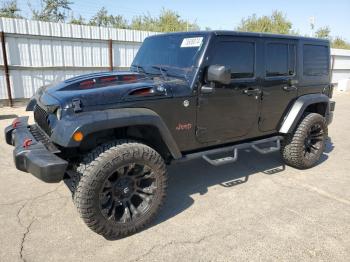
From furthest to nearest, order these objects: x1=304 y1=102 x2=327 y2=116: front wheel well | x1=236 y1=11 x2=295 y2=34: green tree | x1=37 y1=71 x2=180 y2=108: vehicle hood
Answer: x1=236 y1=11 x2=295 y2=34: green tree → x1=304 y1=102 x2=327 y2=116: front wheel well → x1=37 y1=71 x2=180 y2=108: vehicle hood

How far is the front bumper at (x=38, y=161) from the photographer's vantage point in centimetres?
262

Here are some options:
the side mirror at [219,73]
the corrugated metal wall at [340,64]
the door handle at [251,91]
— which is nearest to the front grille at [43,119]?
the side mirror at [219,73]

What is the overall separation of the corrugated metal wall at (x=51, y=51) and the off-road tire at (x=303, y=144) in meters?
7.98

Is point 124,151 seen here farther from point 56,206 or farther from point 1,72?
point 1,72

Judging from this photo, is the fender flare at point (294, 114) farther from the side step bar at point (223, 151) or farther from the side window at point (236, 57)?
the side window at point (236, 57)

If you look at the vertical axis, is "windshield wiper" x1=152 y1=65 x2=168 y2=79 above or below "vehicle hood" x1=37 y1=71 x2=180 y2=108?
above

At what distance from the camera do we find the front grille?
3.21 m

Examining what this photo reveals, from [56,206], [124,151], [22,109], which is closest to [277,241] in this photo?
[124,151]

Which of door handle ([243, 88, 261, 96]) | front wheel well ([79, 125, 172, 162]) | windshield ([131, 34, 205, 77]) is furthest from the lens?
door handle ([243, 88, 261, 96])

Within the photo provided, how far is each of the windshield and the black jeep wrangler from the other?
2 centimetres

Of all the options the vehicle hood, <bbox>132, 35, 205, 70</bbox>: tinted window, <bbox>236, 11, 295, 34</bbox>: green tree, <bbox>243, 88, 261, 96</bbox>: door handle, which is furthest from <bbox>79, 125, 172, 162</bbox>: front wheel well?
<bbox>236, 11, 295, 34</bbox>: green tree

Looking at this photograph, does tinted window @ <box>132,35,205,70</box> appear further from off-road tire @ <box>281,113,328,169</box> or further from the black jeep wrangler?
off-road tire @ <box>281,113,328,169</box>

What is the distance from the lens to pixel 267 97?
4270mm

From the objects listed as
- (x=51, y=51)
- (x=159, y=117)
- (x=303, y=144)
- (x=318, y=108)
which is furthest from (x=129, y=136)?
(x=51, y=51)
